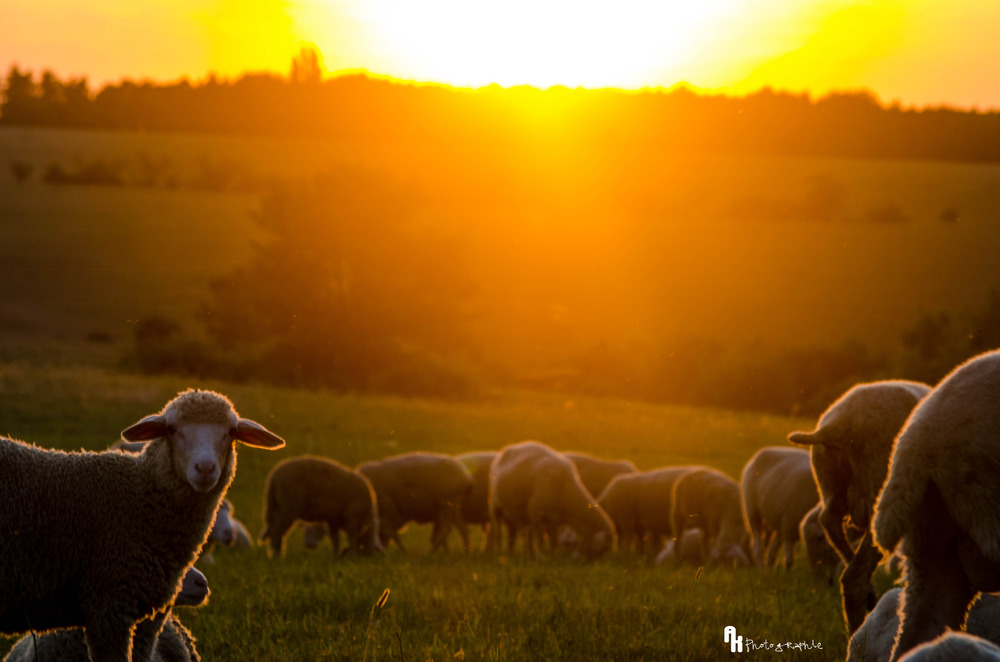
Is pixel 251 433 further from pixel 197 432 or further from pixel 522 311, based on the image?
pixel 522 311

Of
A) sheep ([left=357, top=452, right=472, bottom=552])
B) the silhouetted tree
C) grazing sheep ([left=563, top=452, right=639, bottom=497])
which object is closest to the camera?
sheep ([left=357, top=452, right=472, bottom=552])

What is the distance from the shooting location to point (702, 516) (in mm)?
13164

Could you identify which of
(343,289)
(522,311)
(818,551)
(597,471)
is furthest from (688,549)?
(522,311)

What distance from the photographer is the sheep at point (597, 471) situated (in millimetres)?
15656

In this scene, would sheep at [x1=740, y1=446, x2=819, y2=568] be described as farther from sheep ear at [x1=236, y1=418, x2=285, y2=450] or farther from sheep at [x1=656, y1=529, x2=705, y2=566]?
sheep ear at [x1=236, y1=418, x2=285, y2=450]

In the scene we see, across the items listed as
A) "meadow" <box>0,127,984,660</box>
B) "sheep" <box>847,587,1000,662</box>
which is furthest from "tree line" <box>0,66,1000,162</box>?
"sheep" <box>847,587,1000,662</box>

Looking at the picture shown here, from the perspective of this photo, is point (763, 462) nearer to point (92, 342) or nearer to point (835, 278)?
point (92, 342)

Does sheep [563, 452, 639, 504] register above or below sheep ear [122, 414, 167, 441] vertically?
below

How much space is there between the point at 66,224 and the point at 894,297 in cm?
5772

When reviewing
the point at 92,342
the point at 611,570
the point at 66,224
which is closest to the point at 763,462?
the point at 611,570

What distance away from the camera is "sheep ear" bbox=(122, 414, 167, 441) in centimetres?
459

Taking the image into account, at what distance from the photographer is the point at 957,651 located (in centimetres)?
309

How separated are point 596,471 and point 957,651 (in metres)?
12.9

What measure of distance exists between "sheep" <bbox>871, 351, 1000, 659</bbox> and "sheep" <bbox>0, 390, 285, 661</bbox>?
10.1 feet
